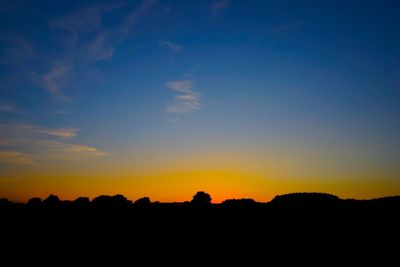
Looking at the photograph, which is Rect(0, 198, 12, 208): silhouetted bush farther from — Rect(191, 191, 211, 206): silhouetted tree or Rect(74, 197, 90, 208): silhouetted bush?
Rect(191, 191, 211, 206): silhouetted tree

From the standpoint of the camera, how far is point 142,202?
5184cm

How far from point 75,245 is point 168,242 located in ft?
33.2

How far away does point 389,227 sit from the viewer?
31422 millimetres

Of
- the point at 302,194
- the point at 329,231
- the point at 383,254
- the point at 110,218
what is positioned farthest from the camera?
the point at 302,194

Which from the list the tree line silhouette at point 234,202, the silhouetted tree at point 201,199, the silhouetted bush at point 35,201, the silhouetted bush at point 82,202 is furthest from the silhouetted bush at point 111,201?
the silhouetted tree at point 201,199

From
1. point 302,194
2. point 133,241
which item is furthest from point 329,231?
point 133,241

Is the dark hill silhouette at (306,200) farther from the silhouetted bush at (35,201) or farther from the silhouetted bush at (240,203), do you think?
the silhouetted bush at (35,201)

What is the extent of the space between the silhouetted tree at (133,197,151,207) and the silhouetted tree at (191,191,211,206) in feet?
24.6

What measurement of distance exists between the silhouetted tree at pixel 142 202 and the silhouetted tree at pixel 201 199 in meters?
7.51

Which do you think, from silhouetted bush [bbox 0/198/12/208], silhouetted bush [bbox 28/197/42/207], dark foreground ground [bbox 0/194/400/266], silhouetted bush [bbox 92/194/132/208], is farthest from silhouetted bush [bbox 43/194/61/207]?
silhouetted bush [bbox 92/194/132/208]

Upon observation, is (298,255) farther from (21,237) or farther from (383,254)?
(21,237)

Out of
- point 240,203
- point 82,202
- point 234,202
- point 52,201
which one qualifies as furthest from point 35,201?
point 240,203

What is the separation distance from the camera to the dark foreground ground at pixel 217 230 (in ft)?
99.2

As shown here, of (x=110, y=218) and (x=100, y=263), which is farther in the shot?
(x=110, y=218)
